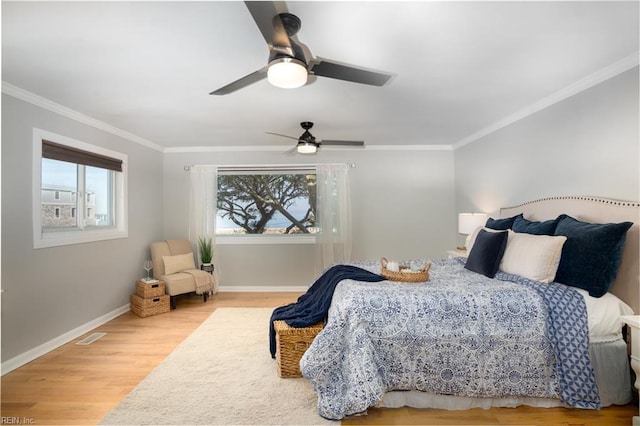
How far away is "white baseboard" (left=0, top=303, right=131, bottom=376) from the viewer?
2.70m

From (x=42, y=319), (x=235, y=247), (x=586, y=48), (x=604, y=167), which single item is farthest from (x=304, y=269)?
(x=586, y=48)

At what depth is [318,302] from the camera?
269 cm

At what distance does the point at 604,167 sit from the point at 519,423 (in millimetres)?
2081

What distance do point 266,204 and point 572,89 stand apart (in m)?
4.27

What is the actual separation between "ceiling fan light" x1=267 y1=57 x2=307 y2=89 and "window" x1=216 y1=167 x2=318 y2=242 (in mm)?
3653

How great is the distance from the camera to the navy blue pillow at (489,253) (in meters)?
2.73

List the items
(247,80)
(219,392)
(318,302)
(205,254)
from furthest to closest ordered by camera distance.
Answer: (205,254), (318,302), (219,392), (247,80)

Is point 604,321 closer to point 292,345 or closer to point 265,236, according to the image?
point 292,345

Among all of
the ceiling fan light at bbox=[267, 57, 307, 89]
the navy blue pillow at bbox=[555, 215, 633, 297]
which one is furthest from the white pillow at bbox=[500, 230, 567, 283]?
the ceiling fan light at bbox=[267, 57, 307, 89]

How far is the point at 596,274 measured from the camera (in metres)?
2.19

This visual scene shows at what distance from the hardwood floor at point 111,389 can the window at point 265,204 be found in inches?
82.4

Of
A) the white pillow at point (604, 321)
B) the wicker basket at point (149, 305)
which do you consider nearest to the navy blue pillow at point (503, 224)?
the white pillow at point (604, 321)

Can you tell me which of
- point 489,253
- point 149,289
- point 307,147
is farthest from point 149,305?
point 489,253

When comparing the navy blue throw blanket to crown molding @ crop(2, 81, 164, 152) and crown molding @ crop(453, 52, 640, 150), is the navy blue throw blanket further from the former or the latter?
crown molding @ crop(2, 81, 164, 152)
